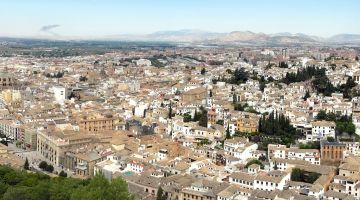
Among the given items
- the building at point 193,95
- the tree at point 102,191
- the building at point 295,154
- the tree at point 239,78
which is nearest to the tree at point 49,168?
the tree at point 102,191

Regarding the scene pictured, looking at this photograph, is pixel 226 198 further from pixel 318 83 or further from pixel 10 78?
pixel 10 78

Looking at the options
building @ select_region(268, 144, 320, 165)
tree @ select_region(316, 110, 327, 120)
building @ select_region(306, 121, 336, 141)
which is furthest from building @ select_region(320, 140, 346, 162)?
tree @ select_region(316, 110, 327, 120)

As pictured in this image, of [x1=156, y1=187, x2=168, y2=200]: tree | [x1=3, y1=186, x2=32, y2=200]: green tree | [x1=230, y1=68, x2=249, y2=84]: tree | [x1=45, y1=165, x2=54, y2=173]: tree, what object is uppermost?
[x1=230, y1=68, x2=249, y2=84]: tree

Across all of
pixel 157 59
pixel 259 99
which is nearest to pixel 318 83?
pixel 259 99

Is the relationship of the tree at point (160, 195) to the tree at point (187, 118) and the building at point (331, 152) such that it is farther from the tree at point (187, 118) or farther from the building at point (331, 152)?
the tree at point (187, 118)

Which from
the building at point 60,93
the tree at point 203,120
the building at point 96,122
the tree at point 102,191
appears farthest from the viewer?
the building at point 60,93

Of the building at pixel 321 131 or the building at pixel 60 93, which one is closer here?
the building at pixel 321 131

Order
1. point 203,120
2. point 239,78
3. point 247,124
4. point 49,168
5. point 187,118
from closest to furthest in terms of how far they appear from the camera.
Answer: point 49,168
point 247,124
point 203,120
point 187,118
point 239,78

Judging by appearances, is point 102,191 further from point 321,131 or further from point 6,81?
point 6,81

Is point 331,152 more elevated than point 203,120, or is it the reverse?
point 203,120

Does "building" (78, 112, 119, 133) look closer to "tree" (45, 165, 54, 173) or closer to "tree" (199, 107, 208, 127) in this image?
"tree" (199, 107, 208, 127)

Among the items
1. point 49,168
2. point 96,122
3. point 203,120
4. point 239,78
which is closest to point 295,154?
point 203,120
